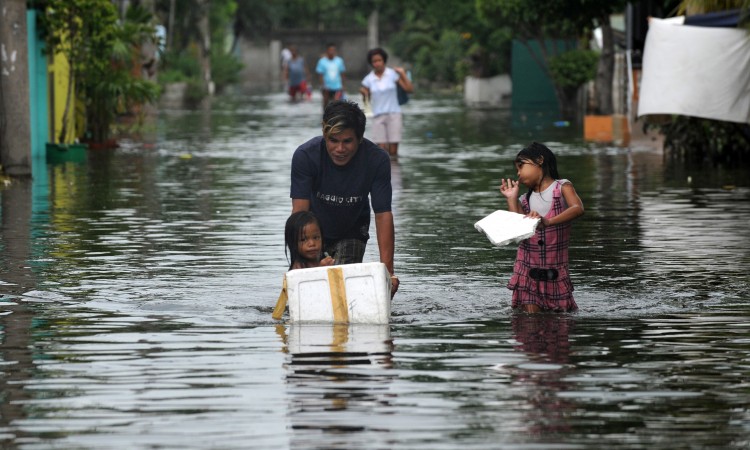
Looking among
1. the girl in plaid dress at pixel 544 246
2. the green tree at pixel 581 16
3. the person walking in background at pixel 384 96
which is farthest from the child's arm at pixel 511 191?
the green tree at pixel 581 16

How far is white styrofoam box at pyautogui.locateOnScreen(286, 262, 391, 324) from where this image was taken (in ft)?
29.6

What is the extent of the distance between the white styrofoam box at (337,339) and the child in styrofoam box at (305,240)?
13.9 inches

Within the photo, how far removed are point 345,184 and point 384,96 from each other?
50.4ft

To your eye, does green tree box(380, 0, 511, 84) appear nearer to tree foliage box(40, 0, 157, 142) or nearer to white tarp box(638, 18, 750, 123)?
tree foliage box(40, 0, 157, 142)

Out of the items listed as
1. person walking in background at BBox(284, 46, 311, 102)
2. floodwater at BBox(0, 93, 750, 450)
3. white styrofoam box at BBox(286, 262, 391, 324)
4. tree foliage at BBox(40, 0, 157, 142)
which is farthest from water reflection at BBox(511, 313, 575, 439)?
person walking in background at BBox(284, 46, 311, 102)

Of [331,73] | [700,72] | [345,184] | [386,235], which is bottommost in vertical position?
[386,235]

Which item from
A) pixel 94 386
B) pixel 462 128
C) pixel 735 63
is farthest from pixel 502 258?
pixel 462 128

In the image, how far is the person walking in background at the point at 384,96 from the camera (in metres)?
24.6

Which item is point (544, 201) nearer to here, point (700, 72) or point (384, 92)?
point (700, 72)

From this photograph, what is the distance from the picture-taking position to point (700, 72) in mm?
21406

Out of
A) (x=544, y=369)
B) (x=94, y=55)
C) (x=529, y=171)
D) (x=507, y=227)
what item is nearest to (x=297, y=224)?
(x=507, y=227)

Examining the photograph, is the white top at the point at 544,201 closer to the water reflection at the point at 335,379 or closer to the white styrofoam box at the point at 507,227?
the white styrofoam box at the point at 507,227

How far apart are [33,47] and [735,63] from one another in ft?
33.0

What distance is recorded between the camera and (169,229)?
14883 millimetres
